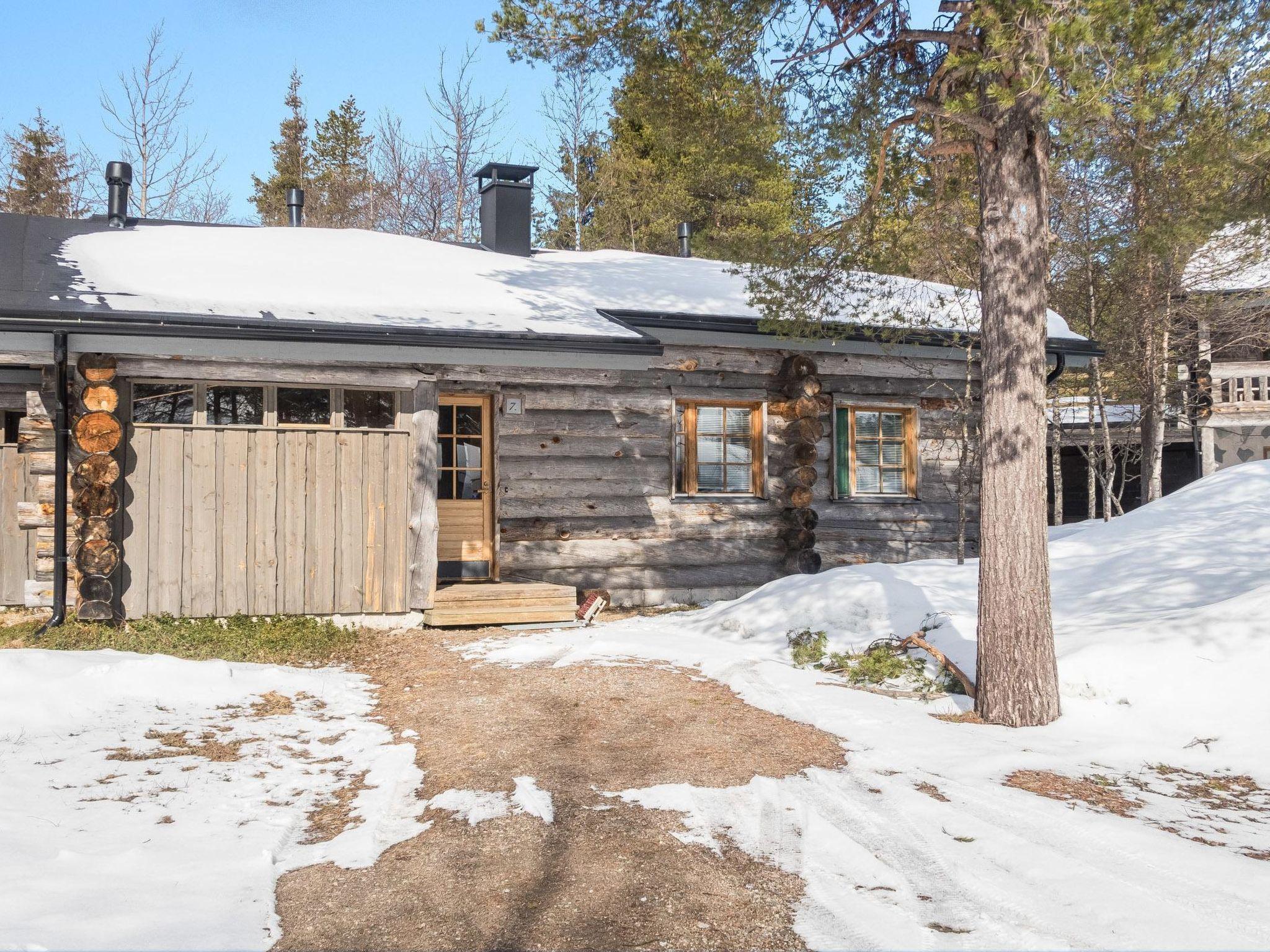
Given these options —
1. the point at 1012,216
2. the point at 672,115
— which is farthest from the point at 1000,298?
the point at 672,115

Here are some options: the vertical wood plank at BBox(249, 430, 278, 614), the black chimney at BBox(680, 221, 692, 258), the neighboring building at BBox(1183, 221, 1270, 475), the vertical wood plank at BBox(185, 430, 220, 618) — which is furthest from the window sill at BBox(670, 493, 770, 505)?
the neighboring building at BBox(1183, 221, 1270, 475)

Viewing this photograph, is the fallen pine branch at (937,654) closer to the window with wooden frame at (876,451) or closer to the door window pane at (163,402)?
the window with wooden frame at (876,451)

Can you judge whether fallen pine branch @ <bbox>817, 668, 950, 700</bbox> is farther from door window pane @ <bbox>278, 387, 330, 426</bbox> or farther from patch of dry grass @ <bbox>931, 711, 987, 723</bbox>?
door window pane @ <bbox>278, 387, 330, 426</bbox>

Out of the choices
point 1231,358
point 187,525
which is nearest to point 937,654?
point 187,525

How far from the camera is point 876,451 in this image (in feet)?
40.8

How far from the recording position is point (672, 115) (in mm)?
7516

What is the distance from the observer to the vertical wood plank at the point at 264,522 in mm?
8609

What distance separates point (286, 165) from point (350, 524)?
2760 cm

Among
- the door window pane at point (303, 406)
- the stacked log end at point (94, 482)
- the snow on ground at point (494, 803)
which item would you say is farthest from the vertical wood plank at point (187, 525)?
the snow on ground at point (494, 803)

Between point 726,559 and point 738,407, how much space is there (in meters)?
1.80

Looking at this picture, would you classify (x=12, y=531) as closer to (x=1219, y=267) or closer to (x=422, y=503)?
(x=422, y=503)

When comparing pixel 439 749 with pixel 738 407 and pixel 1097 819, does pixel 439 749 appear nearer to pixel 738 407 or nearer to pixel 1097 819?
pixel 1097 819

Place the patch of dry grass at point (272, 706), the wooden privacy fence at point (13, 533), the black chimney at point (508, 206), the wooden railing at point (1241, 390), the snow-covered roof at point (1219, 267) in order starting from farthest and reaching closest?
the wooden railing at point (1241, 390), the snow-covered roof at point (1219, 267), the black chimney at point (508, 206), the wooden privacy fence at point (13, 533), the patch of dry grass at point (272, 706)

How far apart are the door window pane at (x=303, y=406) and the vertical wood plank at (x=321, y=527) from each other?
0.37 meters
